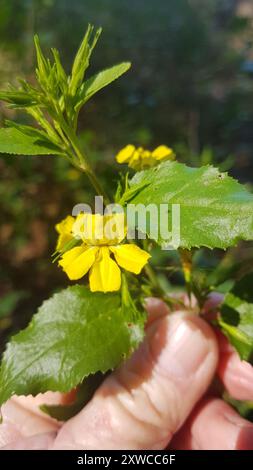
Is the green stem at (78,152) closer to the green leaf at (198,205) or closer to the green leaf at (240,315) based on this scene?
the green leaf at (198,205)

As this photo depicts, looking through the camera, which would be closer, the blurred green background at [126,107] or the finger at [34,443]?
the finger at [34,443]

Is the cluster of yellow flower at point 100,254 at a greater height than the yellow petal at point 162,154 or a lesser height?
lesser

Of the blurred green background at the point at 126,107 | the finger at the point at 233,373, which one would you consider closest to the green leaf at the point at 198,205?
the blurred green background at the point at 126,107

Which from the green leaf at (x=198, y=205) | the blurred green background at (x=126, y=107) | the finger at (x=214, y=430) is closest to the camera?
the green leaf at (x=198, y=205)

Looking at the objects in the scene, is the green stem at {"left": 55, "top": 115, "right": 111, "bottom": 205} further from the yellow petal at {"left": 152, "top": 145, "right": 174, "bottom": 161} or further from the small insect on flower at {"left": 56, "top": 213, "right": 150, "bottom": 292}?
the yellow petal at {"left": 152, "top": 145, "right": 174, "bottom": 161}

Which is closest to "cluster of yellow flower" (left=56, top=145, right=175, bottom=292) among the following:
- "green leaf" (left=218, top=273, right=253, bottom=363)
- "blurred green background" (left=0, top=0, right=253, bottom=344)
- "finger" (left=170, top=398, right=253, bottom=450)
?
"blurred green background" (left=0, top=0, right=253, bottom=344)

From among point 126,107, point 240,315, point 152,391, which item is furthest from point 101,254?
point 126,107
